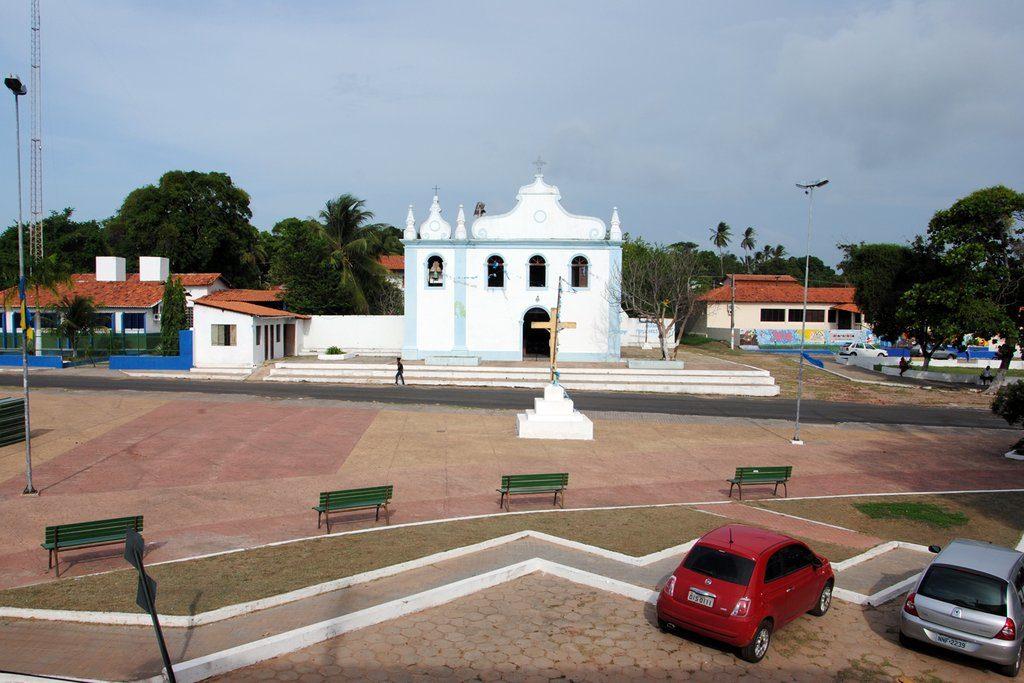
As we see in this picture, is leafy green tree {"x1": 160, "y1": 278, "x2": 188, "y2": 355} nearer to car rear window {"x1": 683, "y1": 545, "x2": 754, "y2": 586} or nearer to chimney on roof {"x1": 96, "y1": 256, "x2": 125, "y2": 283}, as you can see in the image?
chimney on roof {"x1": 96, "y1": 256, "x2": 125, "y2": 283}

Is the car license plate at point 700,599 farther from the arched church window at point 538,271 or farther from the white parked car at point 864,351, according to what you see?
the white parked car at point 864,351

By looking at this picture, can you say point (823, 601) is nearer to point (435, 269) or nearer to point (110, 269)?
point (435, 269)

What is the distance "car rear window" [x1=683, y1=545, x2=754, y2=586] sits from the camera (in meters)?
8.77

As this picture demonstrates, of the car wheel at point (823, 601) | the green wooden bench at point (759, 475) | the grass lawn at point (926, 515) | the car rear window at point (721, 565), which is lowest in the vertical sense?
the grass lawn at point (926, 515)

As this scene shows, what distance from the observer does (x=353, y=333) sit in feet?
154

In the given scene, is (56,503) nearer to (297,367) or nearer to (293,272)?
(297,367)

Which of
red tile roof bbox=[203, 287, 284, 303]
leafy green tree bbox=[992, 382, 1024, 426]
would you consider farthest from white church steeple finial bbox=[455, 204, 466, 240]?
leafy green tree bbox=[992, 382, 1024, 426]

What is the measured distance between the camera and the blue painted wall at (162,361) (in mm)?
39250

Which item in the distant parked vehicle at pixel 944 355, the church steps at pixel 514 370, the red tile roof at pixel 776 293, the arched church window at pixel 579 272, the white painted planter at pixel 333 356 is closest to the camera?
the church steps at pixel 514 370

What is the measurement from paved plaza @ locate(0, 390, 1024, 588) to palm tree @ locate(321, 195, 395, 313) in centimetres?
2298

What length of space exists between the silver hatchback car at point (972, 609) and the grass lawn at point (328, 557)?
3.53m

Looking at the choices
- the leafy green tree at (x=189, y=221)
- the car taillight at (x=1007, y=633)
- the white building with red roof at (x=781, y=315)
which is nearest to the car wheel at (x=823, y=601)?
the car taillight at (x=1007, y=633)

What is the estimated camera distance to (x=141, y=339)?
44.7m

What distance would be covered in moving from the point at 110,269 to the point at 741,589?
52648mm
